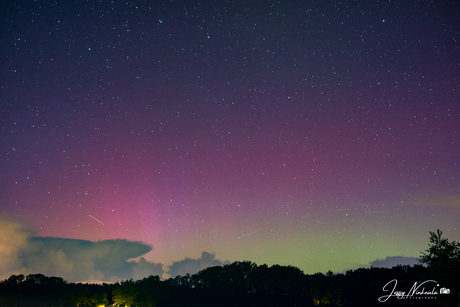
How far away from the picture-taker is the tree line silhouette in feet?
252

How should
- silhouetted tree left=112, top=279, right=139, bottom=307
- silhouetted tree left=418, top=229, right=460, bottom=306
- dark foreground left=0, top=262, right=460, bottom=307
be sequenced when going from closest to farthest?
silhouetted tree left=418, top=229, right=460, bottom=306 < dark foreground left=0, top=262, right=460, bottom=307 < silhouetted tree left=112, top=279, right=139, bottom=307

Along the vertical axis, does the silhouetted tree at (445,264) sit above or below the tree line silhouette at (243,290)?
above

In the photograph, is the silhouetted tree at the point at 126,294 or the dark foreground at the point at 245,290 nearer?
the dark foreground at the point at 245,290

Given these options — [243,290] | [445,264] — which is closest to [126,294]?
[243,290]

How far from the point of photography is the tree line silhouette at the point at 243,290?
76.8 meters

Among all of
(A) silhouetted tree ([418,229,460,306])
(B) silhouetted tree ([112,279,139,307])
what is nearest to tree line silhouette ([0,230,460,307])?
(B) silhouetted tree ([112,279,139,307])

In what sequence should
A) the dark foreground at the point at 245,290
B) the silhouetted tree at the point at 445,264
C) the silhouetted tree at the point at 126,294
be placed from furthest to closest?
the silhouetted tree at the point at 126,294, the dark foreground at the point at 245,290, the silhouetted tree at the point at 445,264

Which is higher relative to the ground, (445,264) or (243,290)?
(445,264)

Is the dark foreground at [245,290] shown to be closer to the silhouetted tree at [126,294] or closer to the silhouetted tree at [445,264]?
the silhouetted tree at [126,294]

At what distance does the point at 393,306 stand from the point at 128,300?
67019 millimetres

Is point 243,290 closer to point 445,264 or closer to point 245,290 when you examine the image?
point 245,290

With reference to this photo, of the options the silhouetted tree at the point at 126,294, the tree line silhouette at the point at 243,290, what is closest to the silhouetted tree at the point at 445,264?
the tree line silhouette at the point at 243,290

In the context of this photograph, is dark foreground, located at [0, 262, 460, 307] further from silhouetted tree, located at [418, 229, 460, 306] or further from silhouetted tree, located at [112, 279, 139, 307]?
silhouetted tree, located at [418, 229, 460, 306]

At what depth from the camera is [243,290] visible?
91.6 m
